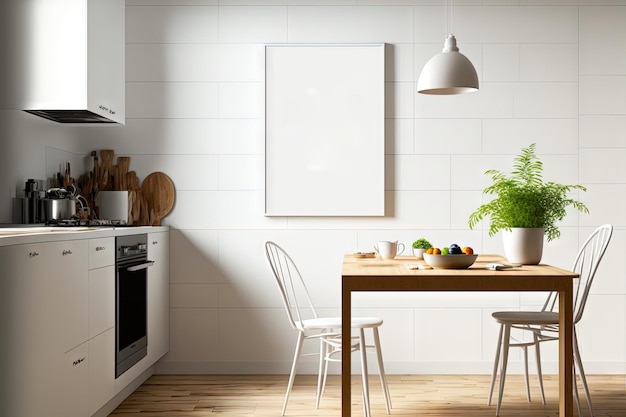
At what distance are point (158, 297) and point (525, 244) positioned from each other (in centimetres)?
227

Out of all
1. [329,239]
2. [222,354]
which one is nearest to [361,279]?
[329,239]

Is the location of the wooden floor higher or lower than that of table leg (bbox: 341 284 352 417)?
lower

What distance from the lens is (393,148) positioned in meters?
4.60

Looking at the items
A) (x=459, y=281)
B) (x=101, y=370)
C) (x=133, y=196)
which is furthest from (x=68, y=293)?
(x=133, y=196)

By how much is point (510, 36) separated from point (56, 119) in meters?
2.93

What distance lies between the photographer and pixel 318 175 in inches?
180

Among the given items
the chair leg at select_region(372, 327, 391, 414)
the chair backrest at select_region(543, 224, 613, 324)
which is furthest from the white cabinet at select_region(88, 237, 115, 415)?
the chair backrest at select_region(543, 224, 613, 324)

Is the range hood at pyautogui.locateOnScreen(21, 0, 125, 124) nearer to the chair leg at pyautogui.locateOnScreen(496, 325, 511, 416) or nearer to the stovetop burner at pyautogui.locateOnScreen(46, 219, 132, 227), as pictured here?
the stovetop burner at pyautogui.locateOnScreen(46, 219, 132, 227)

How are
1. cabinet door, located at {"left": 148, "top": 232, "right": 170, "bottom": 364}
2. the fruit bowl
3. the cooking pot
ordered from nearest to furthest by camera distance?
the fruit bowl
the cooking pot
cabinet door, located at {"left": 148, "top": 232, "right": 170, "bottom": 364}

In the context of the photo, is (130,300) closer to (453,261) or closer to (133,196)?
(133,196)

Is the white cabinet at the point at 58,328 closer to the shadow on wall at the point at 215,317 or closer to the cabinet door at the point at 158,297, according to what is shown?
the cabinet door at the point at 158,297

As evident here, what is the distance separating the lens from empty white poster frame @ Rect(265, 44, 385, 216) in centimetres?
457

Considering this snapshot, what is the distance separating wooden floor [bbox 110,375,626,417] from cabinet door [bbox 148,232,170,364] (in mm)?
245

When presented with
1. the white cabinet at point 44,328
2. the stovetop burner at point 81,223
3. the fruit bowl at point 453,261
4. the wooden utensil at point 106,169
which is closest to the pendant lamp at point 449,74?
the fruit bowl at point 453,261
